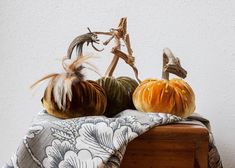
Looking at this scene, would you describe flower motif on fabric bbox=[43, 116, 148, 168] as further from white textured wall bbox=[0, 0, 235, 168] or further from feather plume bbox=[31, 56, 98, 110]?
white textured wall bbox=[0, 0, 235, 168]

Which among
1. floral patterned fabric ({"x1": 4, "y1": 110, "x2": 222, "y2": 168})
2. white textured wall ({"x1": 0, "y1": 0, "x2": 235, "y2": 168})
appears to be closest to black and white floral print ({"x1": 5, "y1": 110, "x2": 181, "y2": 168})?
floral patterned fabric ({"x1": 4, "y1": 110, "x2": 222, "y2": 168})

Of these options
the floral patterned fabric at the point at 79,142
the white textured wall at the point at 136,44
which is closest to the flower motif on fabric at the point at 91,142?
the floral patterned fabric at the point at 79,142

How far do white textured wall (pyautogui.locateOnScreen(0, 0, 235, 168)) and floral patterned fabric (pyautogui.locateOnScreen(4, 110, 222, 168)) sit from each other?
1.17 ft

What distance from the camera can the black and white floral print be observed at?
54cm

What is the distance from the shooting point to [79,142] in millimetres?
554

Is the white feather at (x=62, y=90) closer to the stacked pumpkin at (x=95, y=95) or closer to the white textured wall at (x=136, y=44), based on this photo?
the stacked pumpkin at (x=95, y=95)

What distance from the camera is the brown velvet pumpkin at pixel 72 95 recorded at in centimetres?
61

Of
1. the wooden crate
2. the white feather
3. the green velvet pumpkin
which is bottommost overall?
the wooden crate

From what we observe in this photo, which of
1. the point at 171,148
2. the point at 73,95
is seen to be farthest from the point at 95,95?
→ the point at 171,148

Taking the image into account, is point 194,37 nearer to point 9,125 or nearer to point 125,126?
point 125,126

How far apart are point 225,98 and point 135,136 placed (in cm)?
40

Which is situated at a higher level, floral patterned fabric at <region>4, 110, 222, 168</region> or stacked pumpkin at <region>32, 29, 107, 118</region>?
stacked pumpkin at <region>32, 29, 107, 118</region>

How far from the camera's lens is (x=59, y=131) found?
56 cm

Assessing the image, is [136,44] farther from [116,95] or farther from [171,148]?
[171,148]
